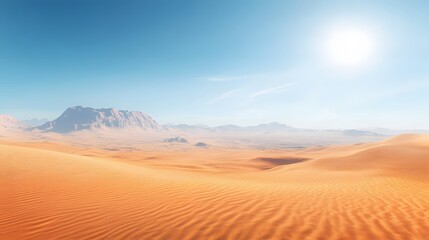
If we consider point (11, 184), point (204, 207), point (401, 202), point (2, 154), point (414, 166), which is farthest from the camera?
point (414, 166)

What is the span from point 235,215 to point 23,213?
5.78 meters

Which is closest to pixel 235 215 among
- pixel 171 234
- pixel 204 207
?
pixel 204 207

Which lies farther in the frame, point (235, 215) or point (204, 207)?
point (204, 207)

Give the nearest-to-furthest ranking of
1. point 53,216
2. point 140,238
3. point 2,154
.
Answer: point 140,238, point 53,216, point 2,154

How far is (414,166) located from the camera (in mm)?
16609

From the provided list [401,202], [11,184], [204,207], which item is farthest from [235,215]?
[11,184]

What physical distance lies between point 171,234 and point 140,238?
0.60 meters

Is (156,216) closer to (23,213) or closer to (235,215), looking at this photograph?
(235,215)

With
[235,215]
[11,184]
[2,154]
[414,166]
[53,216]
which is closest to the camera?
[235,215]

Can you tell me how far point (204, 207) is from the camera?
6977 mm

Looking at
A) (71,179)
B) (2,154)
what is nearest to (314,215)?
(71,179)

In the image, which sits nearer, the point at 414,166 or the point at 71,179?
the point at 71,179

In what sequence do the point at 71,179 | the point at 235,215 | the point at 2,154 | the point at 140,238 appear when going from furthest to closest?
the point at 2,154 → the point at 71,179 → the point at 235,215 → the point at 140,238

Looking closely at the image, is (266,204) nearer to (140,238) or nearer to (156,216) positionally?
(156,216)
